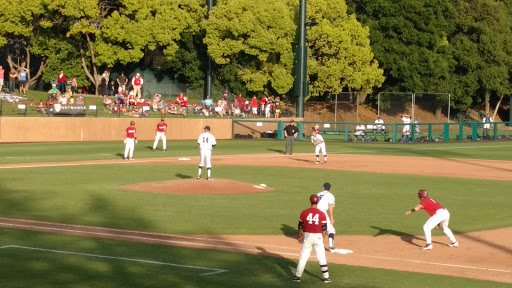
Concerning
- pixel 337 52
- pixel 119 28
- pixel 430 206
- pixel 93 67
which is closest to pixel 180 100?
pixel 119 28

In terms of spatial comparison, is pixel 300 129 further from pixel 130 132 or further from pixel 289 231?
pixel 289 231

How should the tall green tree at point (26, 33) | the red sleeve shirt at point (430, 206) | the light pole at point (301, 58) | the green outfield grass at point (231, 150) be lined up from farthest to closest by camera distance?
the tall green tree at point (26, 33)
the light pole at point (301, 58)
the green outfield grass at point (231, 150)
the red sleeve shirt at point (430, 206)

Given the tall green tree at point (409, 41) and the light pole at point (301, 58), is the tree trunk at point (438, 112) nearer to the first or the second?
the tall green tree at point (409, 41)

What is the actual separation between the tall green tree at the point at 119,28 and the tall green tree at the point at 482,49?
32.1 meters

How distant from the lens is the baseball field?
569 inches

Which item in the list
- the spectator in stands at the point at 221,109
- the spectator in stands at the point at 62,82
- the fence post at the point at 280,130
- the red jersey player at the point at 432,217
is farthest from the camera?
the spectator in stands at the point at 221,109

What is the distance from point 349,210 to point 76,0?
45700 mm

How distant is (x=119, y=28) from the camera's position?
6569cm

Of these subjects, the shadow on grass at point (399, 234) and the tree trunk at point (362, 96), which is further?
the tree trunk at point (362, 96)

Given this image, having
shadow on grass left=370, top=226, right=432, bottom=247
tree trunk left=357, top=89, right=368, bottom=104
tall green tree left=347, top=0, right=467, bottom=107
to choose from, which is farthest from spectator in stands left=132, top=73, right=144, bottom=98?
shadow on grass left=370, top=226, right=432, bottom=247

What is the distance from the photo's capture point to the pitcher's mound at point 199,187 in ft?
88.0

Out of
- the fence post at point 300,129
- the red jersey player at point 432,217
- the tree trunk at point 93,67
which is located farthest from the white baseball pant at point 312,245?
the tree trunk at point 93,67

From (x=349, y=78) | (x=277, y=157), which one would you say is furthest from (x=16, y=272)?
(x=349, y=78)

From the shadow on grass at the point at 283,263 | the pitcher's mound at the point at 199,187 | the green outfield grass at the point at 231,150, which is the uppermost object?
the green outfield grass at the point at 231,150
